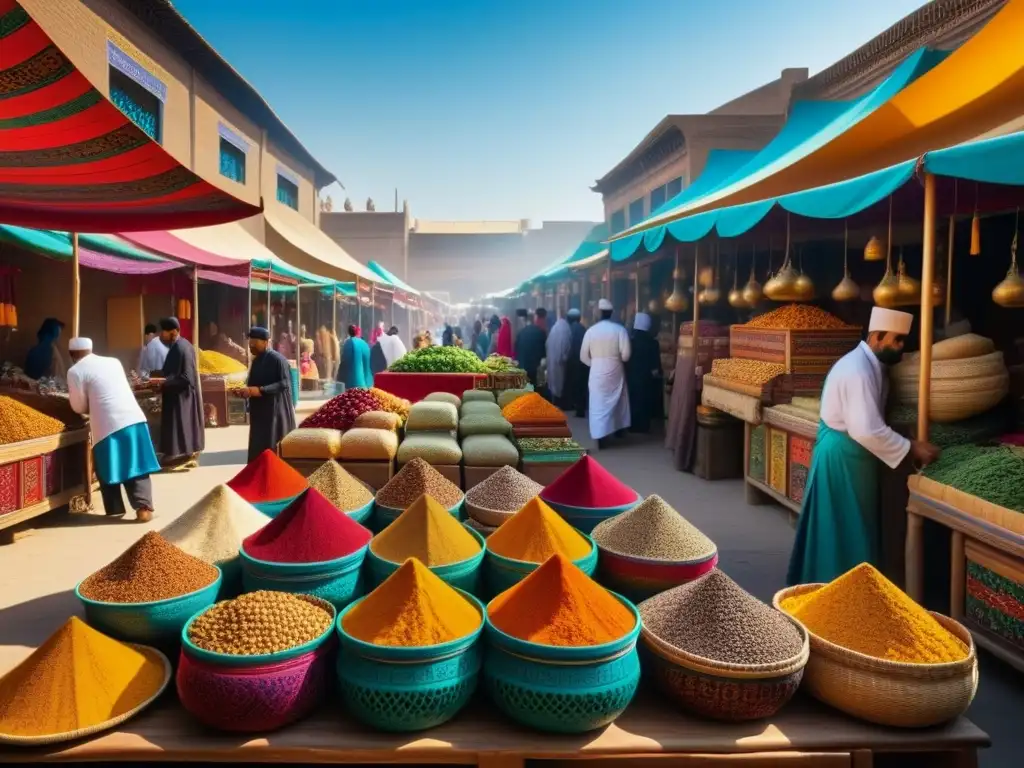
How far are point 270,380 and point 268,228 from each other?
399 inches

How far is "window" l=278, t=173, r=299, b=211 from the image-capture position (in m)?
17.7

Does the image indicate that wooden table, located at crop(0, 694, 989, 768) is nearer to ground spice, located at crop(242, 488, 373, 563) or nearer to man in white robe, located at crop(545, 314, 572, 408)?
ground spice, located at crop(242, 488, 373, 563)

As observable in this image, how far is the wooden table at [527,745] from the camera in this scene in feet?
5.31

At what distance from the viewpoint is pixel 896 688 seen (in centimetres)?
166

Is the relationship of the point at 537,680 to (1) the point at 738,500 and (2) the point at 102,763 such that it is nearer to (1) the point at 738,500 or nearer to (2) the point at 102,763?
(2) the point at 102,763

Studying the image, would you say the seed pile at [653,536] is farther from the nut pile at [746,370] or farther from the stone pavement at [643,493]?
the nut pile at [746,370]

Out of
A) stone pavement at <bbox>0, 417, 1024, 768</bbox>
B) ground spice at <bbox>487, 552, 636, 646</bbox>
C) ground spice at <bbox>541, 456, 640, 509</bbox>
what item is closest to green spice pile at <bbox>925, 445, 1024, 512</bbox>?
stone pavement at <bbox>0, 417, 1024, 768</bbox>

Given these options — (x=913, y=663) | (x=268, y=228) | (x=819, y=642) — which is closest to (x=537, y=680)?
(x=819, y=642)

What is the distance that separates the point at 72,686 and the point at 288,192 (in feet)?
60.2

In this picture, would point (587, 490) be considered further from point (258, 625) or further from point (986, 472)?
point (986, 472)

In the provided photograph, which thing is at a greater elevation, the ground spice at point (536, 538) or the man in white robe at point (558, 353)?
the man in white robe at point (558, 353)

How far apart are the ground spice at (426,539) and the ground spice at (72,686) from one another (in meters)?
0.69

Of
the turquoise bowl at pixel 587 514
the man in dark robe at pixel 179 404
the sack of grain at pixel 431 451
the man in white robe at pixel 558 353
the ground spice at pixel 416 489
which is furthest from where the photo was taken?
the man in white robe at pixel 558 353

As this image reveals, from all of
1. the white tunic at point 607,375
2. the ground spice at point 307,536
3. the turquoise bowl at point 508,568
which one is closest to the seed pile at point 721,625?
the turquoise bowl at point 508,568
